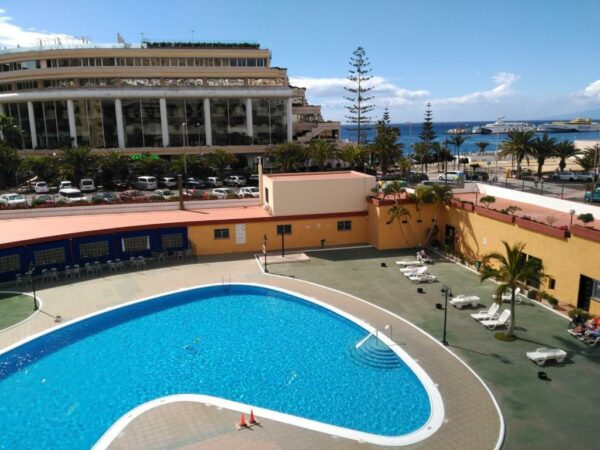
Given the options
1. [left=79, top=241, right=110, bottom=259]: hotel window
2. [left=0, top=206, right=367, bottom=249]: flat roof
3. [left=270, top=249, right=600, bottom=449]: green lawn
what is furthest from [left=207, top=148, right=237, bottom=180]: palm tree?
[left=270, top=249, right=600, bottom=449]: green lawn

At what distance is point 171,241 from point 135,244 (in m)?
2.13

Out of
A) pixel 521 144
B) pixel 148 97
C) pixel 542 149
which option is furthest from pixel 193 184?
pixel 542 149

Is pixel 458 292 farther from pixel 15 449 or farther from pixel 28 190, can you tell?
pixel 28 190

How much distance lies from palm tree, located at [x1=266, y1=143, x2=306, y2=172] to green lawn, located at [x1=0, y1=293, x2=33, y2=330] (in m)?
36.3

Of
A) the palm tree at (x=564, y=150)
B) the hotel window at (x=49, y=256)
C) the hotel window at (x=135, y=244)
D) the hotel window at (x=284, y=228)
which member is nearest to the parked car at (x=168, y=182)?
the hotel window at (x=135, y=244)

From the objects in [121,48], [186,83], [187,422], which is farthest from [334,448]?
[121,48]

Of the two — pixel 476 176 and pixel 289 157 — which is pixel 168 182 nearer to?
pixel 289 157

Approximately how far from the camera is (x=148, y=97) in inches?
2482

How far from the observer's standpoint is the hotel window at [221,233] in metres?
30.2

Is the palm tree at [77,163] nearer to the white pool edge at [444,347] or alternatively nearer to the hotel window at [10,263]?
the hotel window at [10,263]

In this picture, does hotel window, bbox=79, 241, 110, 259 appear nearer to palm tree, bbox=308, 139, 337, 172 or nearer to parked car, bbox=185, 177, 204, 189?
parked car, bbox=185, 177, 204, 189

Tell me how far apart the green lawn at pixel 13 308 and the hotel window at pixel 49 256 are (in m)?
2.62

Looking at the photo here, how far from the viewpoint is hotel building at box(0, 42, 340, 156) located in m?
63.1

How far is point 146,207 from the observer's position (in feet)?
111
